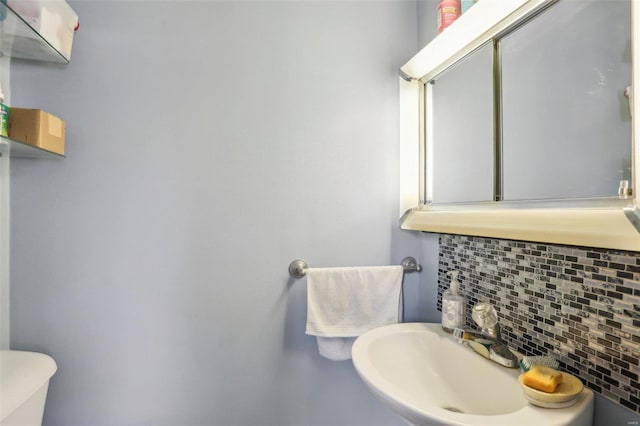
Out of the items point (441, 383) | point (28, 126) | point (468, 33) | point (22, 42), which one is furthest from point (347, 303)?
point (22, 42)

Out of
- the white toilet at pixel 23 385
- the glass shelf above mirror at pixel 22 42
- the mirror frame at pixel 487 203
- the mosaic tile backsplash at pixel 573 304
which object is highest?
the glass shelf above mirror at pixel 22 42

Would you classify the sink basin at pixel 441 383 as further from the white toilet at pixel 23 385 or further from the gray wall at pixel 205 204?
the white toilet at pixel 23 385

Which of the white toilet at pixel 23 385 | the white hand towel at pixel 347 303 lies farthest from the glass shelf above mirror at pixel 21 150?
the white hand towel at pixel 347 303

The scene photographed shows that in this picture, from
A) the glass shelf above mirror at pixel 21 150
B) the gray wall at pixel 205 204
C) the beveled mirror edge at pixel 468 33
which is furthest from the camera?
the gray wall at pixel 205 204

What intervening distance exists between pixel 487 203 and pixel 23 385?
142cm

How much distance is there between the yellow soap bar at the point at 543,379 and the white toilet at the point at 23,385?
4.09ft

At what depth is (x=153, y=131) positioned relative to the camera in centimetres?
116

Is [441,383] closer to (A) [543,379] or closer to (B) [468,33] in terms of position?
(A) [543,379]

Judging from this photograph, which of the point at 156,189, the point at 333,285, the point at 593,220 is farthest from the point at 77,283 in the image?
the point at 593,220

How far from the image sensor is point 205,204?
1.19 metres

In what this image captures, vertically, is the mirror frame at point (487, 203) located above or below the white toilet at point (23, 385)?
above

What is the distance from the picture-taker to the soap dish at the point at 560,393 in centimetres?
63

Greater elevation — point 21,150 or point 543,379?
point 21,150

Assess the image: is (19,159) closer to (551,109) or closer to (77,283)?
(77,283)
